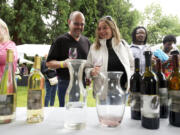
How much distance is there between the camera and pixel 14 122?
2.50 feet

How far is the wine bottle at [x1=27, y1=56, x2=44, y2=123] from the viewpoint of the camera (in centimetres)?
74

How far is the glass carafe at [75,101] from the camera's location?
0.69 meters

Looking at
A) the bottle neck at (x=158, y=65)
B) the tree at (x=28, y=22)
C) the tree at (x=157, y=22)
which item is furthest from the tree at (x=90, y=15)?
the bottle neck at (x=158, y=65)

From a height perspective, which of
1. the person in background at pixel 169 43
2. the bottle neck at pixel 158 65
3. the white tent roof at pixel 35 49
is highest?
the white tent roof at pixel 35 49

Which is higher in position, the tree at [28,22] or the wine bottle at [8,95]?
the tree at [28,22]

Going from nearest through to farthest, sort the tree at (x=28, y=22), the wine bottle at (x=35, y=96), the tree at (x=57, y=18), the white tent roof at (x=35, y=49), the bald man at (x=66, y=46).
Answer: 1. the wine bottle at (x=35, y=96)
2. the bald man at (x=66, y=46)
3. the white tent roof at (x=35, y=49)
4. the tree at (x=28, y=22)
5. the tree at (x=57, y=18)

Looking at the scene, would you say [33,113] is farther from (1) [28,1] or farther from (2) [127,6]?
(2) [127,6]

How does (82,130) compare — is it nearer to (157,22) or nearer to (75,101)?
(75,101)

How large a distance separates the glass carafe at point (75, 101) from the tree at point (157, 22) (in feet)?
58.4

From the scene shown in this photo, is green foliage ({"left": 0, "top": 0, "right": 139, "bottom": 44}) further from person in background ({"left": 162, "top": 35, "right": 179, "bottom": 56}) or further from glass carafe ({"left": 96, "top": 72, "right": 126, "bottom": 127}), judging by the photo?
glass carafe ({"left": 96, "top": 72, "right": 126, "bottom": 127})

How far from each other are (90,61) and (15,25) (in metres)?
9.94

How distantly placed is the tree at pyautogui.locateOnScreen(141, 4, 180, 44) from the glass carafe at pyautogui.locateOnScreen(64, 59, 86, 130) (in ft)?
58.4

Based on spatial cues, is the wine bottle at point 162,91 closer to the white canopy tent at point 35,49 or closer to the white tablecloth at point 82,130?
the white tablecloth at point 82,130

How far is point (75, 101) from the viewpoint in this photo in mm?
703
